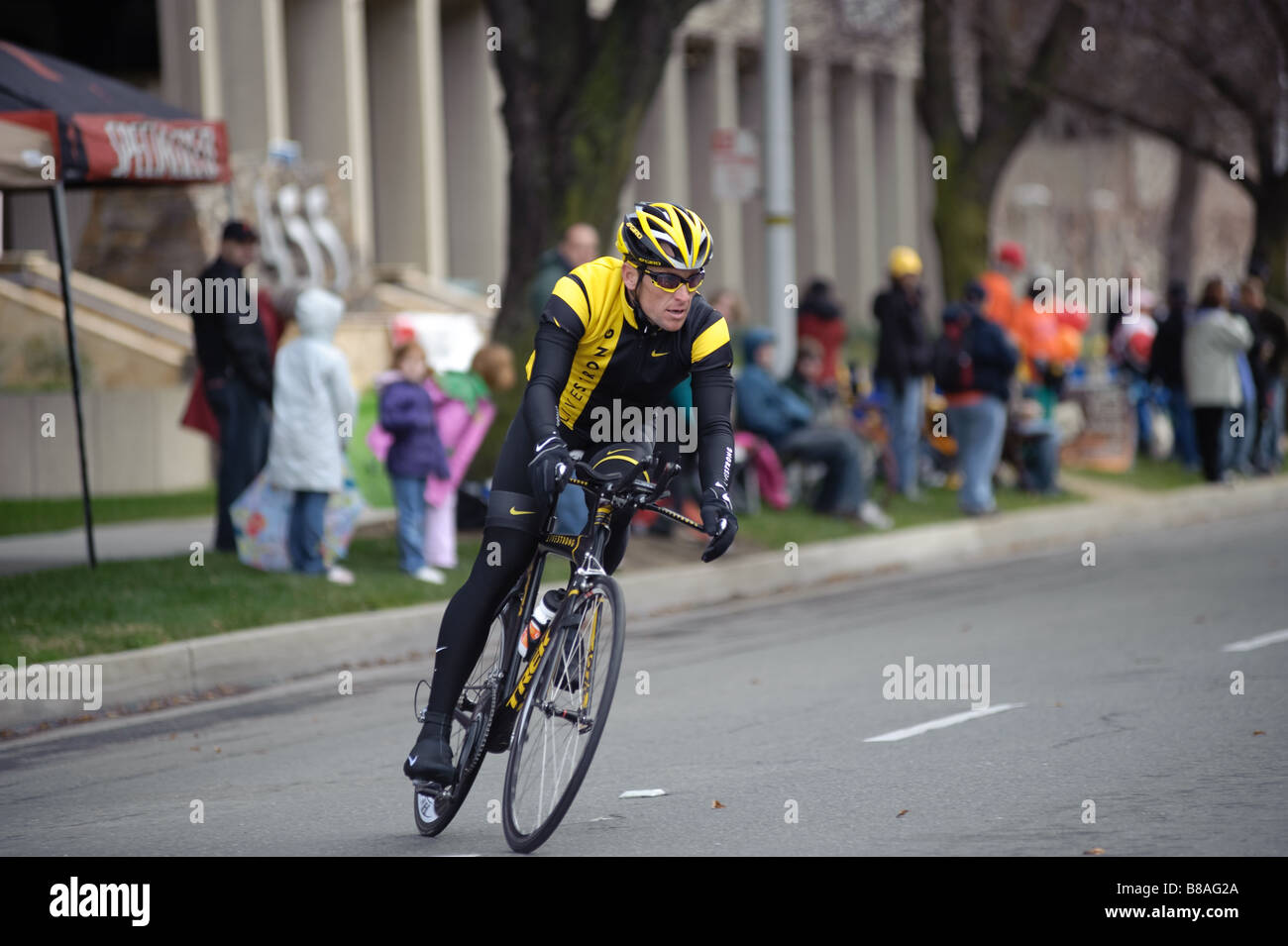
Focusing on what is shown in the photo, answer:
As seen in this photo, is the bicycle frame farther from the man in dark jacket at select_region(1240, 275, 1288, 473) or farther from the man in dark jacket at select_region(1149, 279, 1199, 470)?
the man in dark jacket at select_region(1240, 275, 1288, 473)

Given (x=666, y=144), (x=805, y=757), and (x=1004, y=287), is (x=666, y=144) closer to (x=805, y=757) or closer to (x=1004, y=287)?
(x=1004, y=287)

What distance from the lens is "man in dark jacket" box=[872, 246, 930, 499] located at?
16.8 metres

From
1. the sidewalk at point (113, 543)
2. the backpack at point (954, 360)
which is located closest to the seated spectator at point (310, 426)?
the sidewalk at point (113, 543)

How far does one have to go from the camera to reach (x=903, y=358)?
16734 millimetres

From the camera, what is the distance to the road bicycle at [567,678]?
5.71 meters

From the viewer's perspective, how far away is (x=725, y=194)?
17109 millimetres

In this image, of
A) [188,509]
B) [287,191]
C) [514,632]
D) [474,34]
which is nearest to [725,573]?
[188,509]

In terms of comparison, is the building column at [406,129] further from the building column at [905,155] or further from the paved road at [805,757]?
the paved road at [805,757]

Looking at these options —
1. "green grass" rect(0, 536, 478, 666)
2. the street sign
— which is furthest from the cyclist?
the street sign

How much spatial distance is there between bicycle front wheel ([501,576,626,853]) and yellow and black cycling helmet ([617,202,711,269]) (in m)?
1.00

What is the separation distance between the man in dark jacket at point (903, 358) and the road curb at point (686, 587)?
1.13 metres

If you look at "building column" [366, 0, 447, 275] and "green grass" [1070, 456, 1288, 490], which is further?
"building column" [366, 0, 447, 275]

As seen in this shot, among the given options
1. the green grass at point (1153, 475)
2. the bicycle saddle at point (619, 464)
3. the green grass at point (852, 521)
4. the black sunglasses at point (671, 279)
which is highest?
the black sunglasses at point (671, 279)
